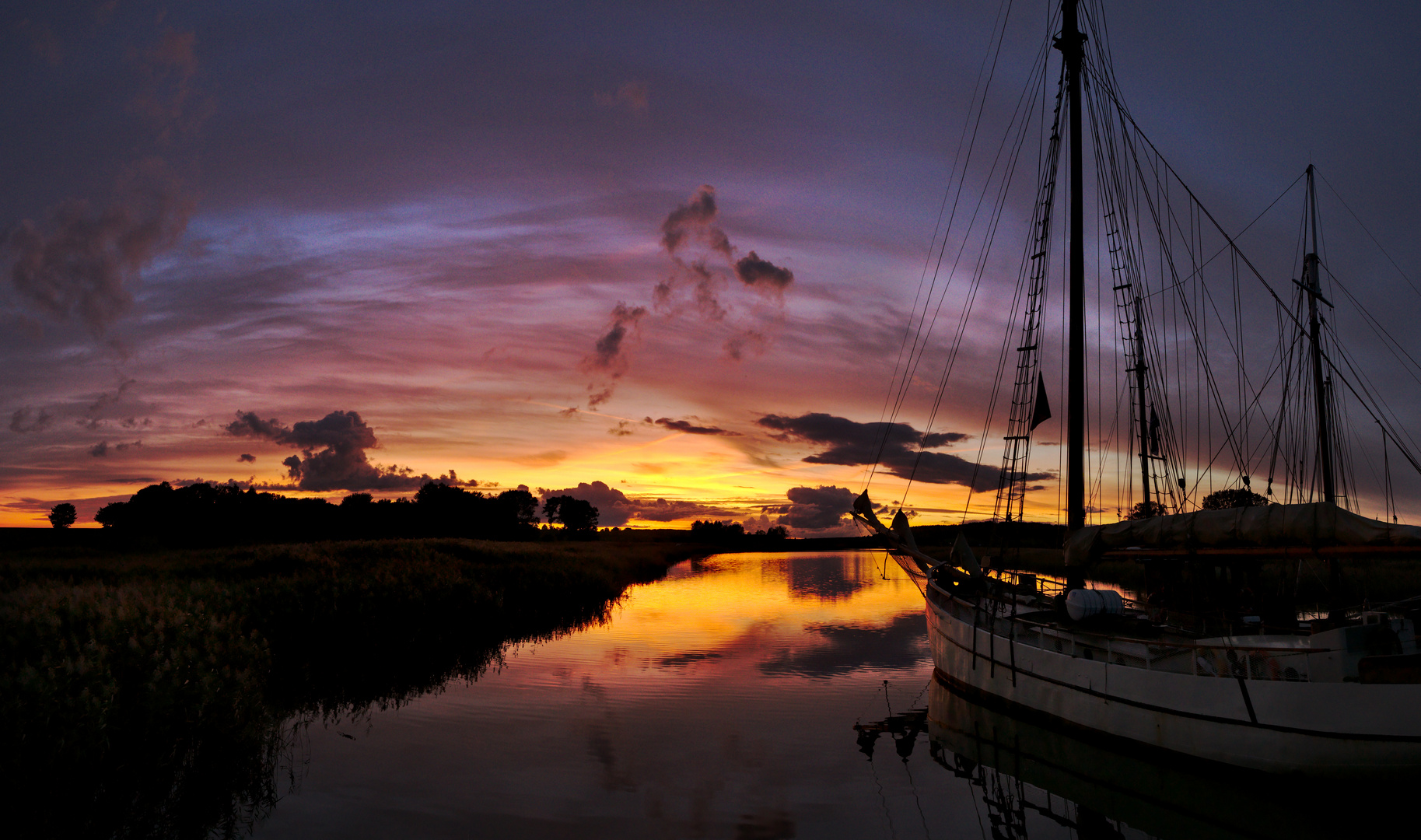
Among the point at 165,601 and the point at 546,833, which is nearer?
the point at 546,833

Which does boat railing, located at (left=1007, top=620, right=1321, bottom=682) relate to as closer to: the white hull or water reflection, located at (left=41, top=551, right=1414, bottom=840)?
the white hull

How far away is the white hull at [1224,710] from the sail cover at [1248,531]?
3.29 m

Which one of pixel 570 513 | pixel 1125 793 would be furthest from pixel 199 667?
pixel 570 513

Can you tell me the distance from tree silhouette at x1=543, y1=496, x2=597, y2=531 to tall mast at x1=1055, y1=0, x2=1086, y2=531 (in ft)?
527

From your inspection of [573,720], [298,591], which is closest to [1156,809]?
[573,720]

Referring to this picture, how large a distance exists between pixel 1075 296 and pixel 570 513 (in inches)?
6377

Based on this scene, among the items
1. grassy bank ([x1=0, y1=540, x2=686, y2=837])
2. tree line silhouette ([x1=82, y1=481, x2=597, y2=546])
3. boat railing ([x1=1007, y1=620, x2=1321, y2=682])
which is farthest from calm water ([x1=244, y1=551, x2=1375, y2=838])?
tree line silhouette ([x1=82, y1=481, x2=597, y2=546])

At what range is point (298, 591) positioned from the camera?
26484 millimetres

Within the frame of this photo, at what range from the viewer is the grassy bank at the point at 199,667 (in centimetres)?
1009

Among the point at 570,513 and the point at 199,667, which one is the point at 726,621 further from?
the point at 570,513

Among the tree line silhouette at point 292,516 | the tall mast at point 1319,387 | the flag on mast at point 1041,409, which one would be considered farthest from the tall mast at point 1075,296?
the tree line silhouette at point 292,516

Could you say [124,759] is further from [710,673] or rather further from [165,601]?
[710,673]

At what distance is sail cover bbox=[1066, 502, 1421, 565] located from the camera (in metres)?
14.5

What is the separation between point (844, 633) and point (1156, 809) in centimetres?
2143
